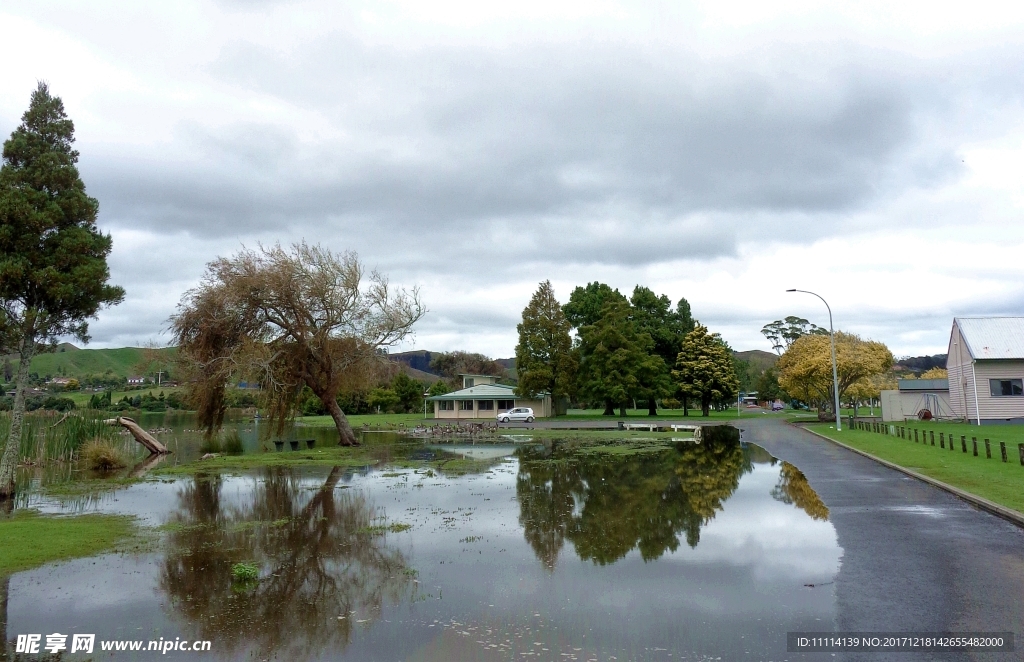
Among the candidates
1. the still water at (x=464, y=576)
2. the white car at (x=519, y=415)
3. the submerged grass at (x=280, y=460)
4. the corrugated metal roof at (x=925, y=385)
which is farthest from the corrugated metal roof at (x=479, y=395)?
the still water at (x=464, y=576)

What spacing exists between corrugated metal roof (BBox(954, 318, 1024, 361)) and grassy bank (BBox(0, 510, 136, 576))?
151 feet

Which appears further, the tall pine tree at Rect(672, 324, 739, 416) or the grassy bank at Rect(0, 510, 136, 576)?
the tall pine tree at Rect(672, 324, 739, 416)

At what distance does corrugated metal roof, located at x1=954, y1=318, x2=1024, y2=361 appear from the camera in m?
40.4

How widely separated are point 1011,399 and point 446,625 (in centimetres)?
4629

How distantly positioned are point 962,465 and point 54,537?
2321 centimetres

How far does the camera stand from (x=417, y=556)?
10.2m

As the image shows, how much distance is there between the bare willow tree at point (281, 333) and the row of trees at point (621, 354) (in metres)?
31.9

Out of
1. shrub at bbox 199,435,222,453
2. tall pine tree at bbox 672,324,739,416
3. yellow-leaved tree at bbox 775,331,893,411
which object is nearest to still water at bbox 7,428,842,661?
shrub at bbox 199,435,222,453

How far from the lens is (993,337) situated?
41969 millimetres

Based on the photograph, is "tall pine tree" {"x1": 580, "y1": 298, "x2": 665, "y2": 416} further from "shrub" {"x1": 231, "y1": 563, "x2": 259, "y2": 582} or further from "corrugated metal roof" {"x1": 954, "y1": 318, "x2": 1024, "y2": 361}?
"shrub" {"x1": 231, "y1": 563, "x2": 259, "y2": 582}

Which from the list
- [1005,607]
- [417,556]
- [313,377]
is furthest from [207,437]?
[1005,607]

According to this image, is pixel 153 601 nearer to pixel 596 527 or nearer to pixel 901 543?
pixel 596 527

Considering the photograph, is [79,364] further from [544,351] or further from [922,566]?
[922,566]

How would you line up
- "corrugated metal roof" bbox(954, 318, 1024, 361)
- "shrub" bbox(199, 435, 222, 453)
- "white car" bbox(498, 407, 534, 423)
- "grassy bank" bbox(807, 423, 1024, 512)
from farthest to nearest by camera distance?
"white car" bbox(498, 407, 534, 423)
"corrugated metal roof" bbox(954, 318, 1024, 361)
"shrub" bbox(199, 435, 222, 453)
"grassy bank" bbox(807, 423, 1024, 512)
